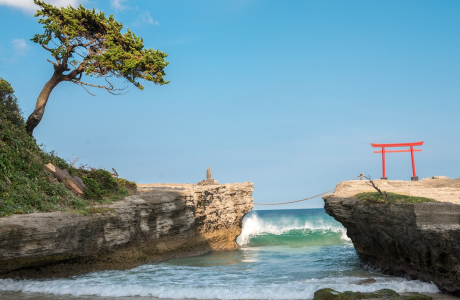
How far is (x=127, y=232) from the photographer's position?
14.7 metres

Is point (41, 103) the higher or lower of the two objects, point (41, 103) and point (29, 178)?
the higher

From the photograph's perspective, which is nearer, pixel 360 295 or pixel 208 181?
pixel 360 295

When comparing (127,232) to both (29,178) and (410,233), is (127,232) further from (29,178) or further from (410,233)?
(410,233)

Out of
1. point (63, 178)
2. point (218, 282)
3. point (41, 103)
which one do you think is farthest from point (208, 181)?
point (218, 282)

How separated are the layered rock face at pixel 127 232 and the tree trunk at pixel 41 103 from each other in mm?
5793

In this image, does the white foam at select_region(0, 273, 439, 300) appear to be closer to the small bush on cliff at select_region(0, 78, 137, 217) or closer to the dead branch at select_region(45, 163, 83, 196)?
the small bush on cliff at select_region(0, 78, 137, 217)

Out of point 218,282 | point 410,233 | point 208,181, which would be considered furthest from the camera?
point 208,181

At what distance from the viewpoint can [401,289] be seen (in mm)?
10047

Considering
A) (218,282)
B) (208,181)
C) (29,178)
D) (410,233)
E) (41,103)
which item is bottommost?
(218,282)

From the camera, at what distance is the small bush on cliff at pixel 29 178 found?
12.4 meters

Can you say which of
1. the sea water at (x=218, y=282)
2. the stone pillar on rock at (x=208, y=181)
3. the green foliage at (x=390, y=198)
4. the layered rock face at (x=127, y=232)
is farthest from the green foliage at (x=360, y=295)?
the stone pillar on rock at (x=208, y=181)

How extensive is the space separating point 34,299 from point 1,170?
5650mm

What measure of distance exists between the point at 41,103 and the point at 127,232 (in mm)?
7866

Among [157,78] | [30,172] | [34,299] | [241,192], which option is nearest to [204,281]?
[34,299]
